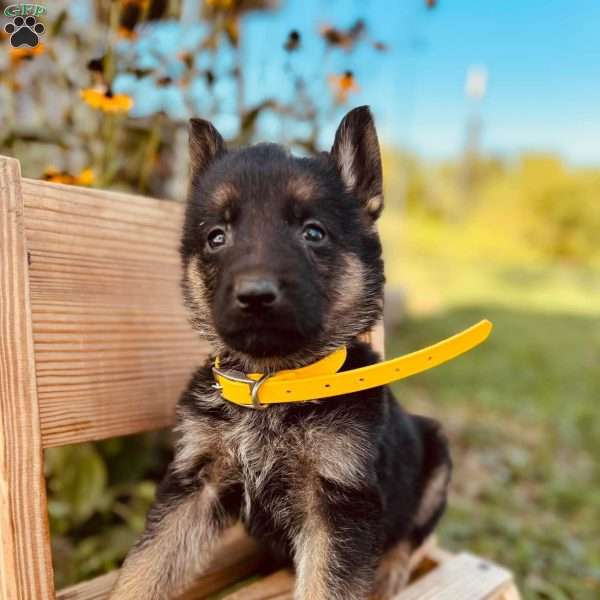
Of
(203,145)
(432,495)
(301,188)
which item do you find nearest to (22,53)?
(203,145)

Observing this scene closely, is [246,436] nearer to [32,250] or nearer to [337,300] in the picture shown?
[337,300]

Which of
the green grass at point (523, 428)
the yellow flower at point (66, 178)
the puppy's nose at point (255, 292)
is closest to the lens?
the puppy's nose at point (255, 292)

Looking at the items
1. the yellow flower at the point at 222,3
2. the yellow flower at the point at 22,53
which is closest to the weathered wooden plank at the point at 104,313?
the yellow flower at the point at 22,53

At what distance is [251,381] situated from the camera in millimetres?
2082

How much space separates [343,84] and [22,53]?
1.62m

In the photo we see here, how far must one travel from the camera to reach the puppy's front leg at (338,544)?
6.40ft

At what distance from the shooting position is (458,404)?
782 cm

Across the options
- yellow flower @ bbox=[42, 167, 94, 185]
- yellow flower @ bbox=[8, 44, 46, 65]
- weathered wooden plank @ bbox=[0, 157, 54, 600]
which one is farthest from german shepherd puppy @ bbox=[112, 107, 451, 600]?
yellow flower @ bbox=[8, 44, 46, 65]

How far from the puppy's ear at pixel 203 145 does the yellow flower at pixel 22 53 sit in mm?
1130

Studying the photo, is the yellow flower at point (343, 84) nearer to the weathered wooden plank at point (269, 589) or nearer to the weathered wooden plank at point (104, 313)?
the weathered wooden plank at point (104, 313)

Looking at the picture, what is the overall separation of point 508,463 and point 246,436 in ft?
15.2

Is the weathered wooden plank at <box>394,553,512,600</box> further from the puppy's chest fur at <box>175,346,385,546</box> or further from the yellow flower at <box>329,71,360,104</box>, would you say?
the yellow flower at <box>329,71,360,104</box>

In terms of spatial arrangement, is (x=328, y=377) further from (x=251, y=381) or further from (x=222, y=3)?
(x=222, y=3)

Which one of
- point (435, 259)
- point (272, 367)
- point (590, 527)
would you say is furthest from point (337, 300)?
point (435, 259)
